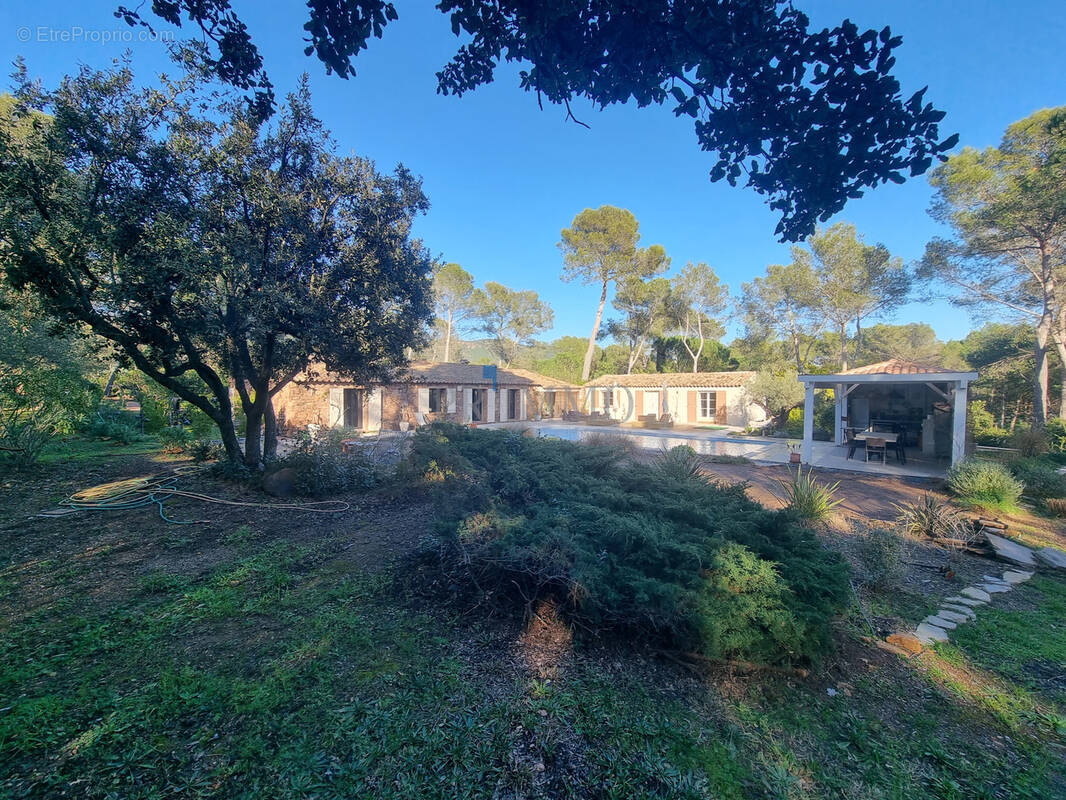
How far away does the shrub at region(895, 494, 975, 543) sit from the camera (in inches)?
212

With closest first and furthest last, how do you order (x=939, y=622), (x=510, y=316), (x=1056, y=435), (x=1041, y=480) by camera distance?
(x=939, y=622)
(x=1041, y=480)
(x=1056, y=435)
(x=510, y=316)

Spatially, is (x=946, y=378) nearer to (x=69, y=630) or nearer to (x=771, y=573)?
(x=771, y=573)

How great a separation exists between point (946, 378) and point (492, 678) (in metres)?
11.6

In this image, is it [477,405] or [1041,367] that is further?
[477,405]

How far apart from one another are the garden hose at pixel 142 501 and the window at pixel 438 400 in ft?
43.5

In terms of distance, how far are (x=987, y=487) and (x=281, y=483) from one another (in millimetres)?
11343

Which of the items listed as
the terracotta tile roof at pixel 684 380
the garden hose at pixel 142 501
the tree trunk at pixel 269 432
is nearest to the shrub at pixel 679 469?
the garden hose at pixel 142 501

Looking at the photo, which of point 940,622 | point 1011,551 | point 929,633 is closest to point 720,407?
point 1011,551

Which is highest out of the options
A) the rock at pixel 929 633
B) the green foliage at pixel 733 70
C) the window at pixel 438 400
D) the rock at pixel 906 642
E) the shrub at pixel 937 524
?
the green foliage at pixel 733 70

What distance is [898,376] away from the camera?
9.72 meters

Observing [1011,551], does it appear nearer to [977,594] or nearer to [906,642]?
[977,594]

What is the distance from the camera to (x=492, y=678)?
2.50 meters

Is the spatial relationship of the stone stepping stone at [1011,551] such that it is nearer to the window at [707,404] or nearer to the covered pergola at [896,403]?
the covered pergola at [896,403]

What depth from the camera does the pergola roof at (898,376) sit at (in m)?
9.23
